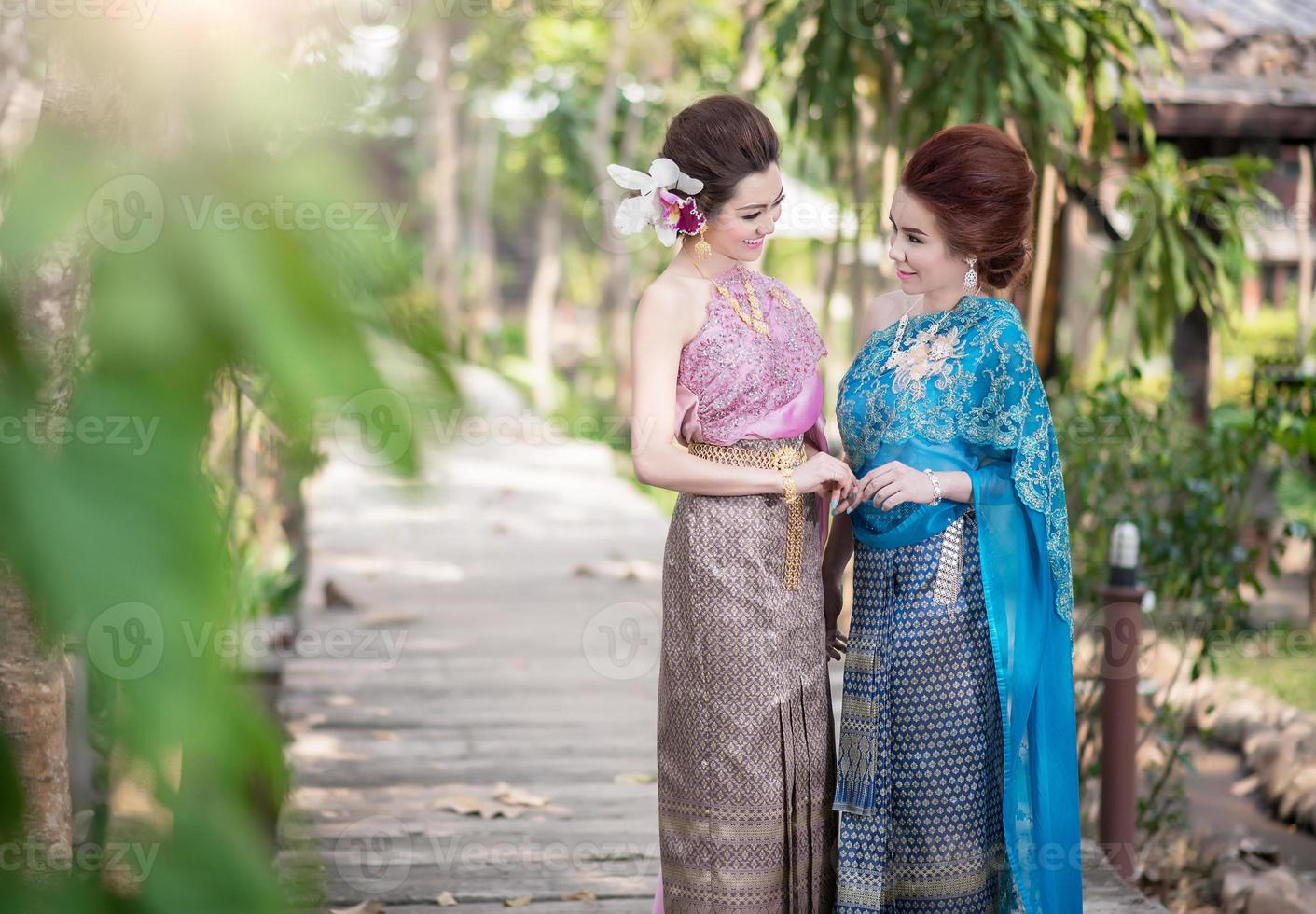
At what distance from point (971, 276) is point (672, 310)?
1.69 feet

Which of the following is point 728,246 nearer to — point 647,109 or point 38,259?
point 38,259

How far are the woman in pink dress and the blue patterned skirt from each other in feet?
0.32

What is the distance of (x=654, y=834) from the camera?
3477 millimetres

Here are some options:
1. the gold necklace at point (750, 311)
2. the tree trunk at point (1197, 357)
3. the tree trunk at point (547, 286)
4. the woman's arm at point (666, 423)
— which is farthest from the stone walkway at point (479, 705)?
the tree trunk at point (547, 286)

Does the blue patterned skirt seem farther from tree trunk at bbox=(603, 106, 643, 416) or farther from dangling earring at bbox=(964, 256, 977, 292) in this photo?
tree trunk at bbox=(603, 106, 643, 416)

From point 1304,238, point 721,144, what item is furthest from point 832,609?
point 1304,238

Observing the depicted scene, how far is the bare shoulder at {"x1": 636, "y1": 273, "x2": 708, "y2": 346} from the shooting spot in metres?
2.23

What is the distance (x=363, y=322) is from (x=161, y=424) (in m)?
0.05

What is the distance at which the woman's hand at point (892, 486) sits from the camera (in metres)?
2.29

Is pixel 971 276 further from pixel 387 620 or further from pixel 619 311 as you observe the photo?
pixel 619 311

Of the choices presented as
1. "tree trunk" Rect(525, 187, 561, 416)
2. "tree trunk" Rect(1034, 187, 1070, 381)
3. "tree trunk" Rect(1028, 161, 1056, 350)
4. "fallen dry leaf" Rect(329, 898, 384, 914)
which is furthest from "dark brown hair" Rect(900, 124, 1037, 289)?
"tree trunk" Rect(525, 187, 561, 416)

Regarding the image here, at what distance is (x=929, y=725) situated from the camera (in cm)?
239

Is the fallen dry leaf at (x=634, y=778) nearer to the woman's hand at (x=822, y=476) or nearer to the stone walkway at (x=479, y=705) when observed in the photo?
the stone walkway at (x=479, y=705)

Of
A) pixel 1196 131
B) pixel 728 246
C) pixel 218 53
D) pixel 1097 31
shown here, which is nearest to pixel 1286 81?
pixel 1196 131
